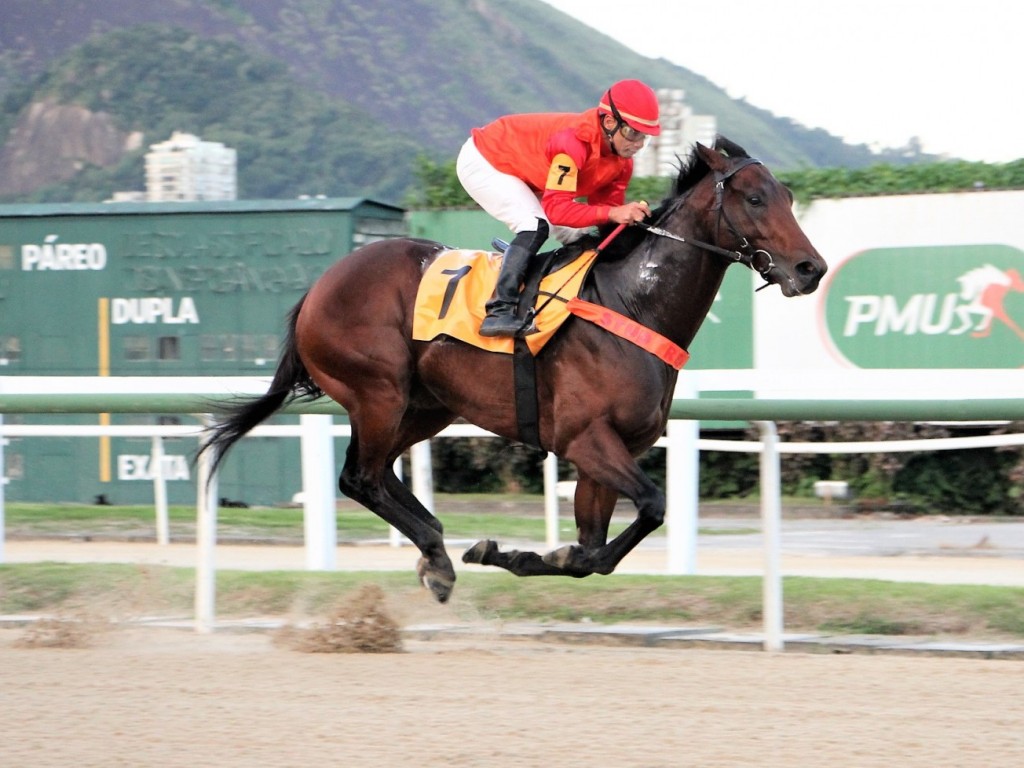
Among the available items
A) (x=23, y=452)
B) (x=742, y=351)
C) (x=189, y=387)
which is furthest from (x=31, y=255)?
(x=189, y=387)

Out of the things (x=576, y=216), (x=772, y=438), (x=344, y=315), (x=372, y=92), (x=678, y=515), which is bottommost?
(x=678, y=515)

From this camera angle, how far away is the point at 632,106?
16.9ft

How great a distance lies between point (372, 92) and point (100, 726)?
1425 inches

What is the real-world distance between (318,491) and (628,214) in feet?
8.61

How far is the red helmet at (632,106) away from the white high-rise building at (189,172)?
12.2 meters

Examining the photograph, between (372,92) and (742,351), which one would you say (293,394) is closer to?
(742,351)

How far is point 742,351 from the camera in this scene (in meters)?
12.7

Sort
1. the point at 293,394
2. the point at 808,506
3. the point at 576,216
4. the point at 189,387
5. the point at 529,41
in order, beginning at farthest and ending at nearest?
the point at 529,41 < the point at 808,506 < the point at 189,387 < the point at 293,394 < the point at 576,216

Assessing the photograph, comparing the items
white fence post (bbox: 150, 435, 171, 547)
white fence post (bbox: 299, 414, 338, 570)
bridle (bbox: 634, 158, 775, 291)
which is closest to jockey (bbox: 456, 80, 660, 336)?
bridle (bbox: 634, 158, 775, 291)

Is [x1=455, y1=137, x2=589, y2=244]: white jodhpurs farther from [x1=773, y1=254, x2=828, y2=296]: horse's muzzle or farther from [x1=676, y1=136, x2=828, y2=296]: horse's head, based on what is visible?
[x1=773, y1=254, x2=828, y2=296]: horse's muzzle

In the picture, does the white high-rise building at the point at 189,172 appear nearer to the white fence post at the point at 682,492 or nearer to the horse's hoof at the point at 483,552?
the white fence post at the point at 682,492

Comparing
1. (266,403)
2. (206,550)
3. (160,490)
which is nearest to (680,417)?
(266,403)

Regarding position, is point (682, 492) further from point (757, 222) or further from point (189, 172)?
point (189, 172)

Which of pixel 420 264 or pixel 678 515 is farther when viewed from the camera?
pixel 678 515
